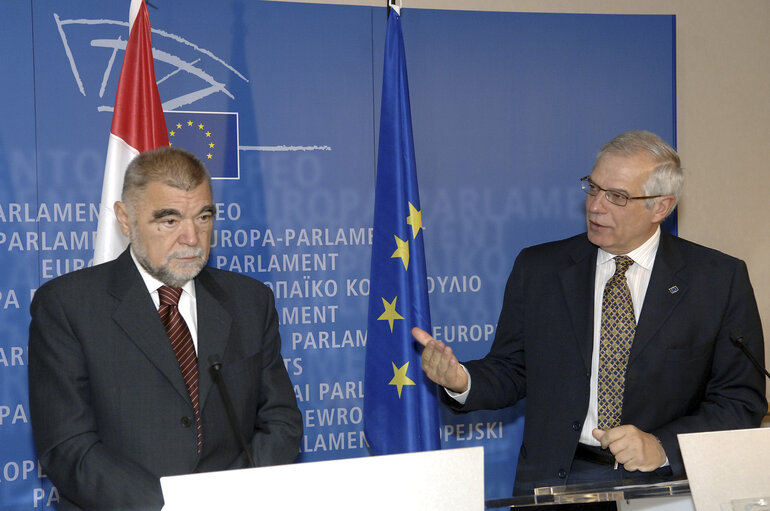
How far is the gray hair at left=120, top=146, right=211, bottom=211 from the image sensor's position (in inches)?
89.1

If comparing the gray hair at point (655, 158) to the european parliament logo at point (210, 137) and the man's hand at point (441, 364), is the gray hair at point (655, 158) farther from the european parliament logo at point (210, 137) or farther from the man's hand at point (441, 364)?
the european parliament logo at point (210, 137)

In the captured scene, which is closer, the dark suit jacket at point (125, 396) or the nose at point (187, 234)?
the dark suit jacket at point (125, 396)

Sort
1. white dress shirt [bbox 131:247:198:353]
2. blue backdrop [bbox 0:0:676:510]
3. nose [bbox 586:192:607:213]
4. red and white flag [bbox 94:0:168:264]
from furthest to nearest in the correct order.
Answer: blue backdrop [bbox 0:0:676:510] → red and white flag [bbox 94:0:168:264] → nose [bbox 586:192:607:213] → white dress shirt [bbox 131:247:198:353]

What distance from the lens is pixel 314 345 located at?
378 cm

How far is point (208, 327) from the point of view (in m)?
2.32

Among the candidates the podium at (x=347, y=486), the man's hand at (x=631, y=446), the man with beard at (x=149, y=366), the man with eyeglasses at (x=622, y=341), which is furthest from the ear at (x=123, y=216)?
the man's hand at (x=631, y=446)

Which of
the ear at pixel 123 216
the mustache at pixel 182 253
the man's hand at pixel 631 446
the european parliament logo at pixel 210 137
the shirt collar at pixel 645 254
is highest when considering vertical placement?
the european parliament logo at pixel 210 137

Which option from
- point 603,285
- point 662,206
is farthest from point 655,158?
point 603,285

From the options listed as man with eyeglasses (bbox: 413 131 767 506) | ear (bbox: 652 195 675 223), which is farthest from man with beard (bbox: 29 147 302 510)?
ear (bbox: 652 195 675 223)

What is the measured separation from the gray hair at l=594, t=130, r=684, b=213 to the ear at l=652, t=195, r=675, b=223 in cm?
2

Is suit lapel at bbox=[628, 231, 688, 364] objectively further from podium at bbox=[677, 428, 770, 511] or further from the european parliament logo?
the european parliament logo

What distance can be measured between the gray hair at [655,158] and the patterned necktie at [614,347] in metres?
0.32

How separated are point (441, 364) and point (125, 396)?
95cm

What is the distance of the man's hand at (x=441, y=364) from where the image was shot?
2.44 meters
